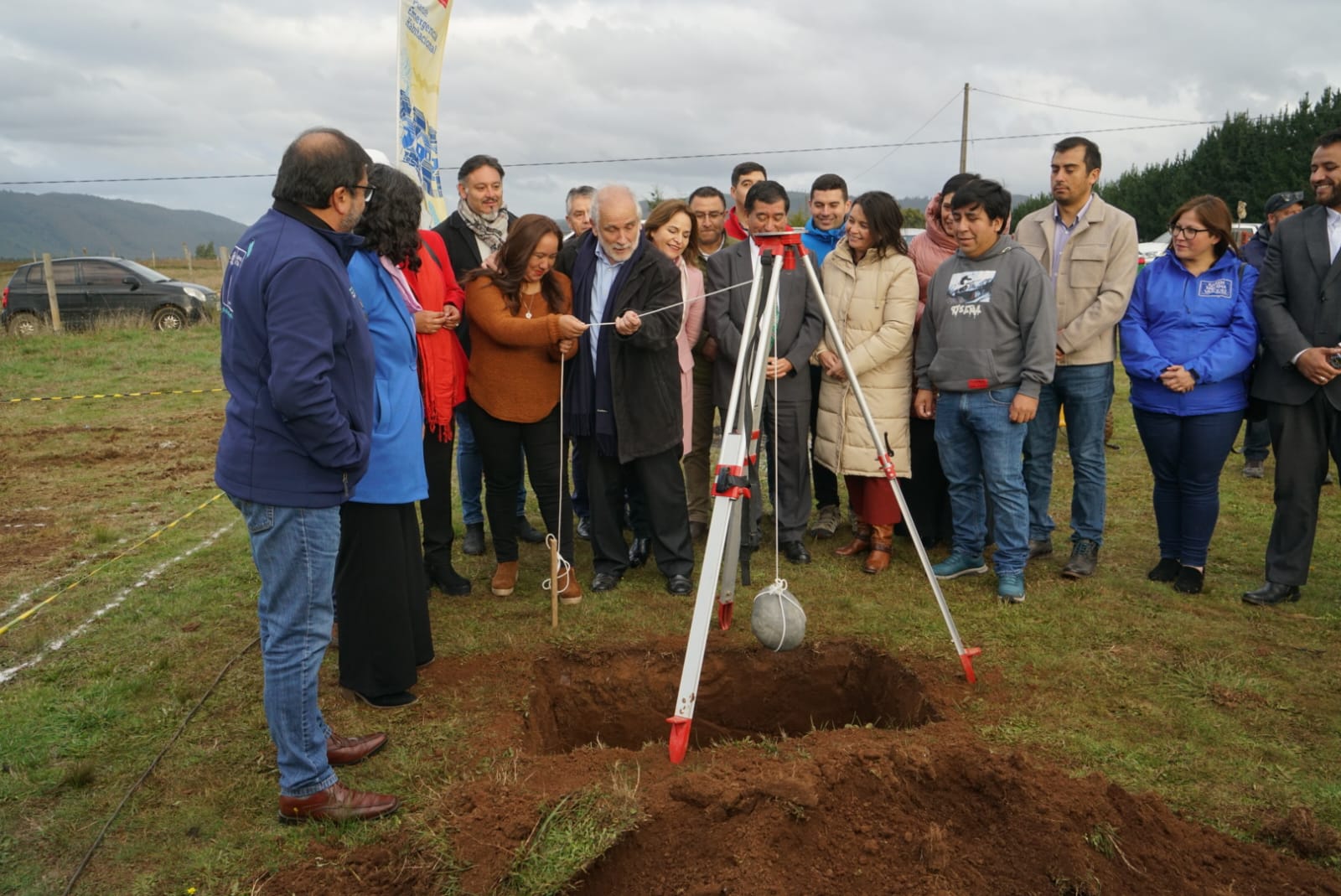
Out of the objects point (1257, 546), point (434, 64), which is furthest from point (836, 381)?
point (434, 64)

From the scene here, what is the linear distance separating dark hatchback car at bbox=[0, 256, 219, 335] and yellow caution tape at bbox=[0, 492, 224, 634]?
1208 centimetres

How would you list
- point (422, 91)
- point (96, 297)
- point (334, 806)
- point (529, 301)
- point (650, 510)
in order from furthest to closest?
point (96, 297)
point (422, 91)
point (650, 510)
point (529, 301)
point (334, 806)

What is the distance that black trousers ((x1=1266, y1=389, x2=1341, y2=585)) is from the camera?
16.3ft

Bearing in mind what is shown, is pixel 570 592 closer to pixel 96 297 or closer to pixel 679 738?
pixel 679 738

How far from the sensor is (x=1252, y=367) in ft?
16.9

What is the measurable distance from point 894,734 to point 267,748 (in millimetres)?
2413

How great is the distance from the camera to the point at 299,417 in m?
2.87

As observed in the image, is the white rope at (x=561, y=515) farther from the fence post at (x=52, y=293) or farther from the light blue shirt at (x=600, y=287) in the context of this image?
the fence post at (x=52, y=293)

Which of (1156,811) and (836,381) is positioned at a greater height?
(836,381)

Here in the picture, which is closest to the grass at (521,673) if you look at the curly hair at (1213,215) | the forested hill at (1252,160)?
the curly hair at (1213,215)

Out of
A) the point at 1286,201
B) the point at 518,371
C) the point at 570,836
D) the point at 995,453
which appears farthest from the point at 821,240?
the point at 1286,201

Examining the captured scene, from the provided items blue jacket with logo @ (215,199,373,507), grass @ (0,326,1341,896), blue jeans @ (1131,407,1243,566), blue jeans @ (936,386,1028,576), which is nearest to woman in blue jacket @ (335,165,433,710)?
grass @ (0,326,1341,896)

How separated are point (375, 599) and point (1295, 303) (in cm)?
476

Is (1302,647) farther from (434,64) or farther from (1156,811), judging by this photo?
(434,64)
